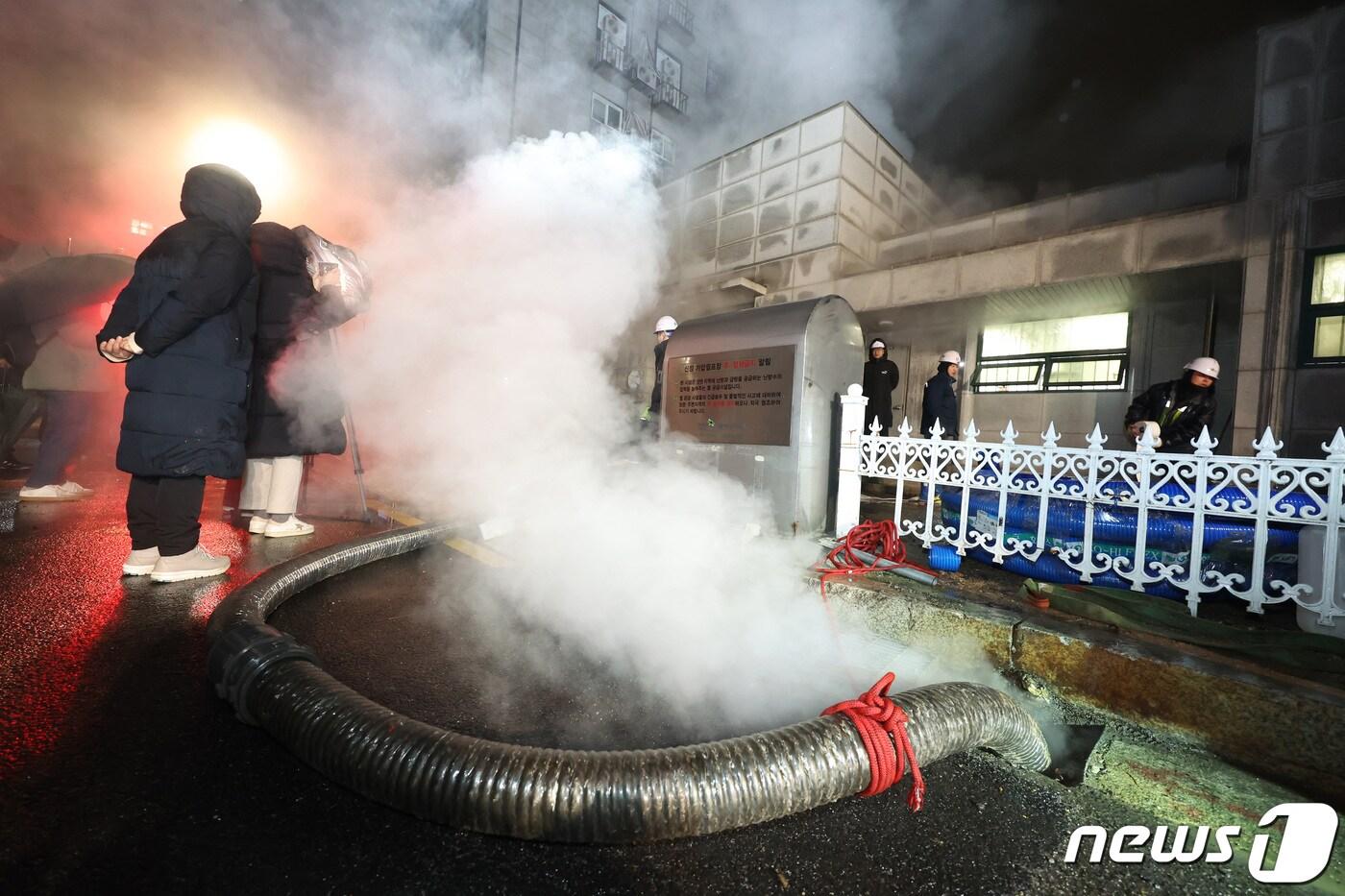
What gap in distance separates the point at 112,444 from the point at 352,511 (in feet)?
22.7

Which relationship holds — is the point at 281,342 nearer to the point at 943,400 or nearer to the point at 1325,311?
the point at 943,400

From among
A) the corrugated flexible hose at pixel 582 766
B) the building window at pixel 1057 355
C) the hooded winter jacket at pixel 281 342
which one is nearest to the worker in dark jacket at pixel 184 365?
the hooded winter jacket at pixel 281 342

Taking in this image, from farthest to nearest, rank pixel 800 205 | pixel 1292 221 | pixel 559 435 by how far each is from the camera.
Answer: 1. pixel 800 205
2. pixel 1292 221
3. pixel 559 435

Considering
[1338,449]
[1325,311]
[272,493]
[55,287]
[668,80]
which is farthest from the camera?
[668,80]

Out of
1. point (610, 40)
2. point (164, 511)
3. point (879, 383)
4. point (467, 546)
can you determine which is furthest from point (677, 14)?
point (164, 511)

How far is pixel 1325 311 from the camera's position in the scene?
7375 mm

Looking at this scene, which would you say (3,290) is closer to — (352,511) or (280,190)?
(280,190)

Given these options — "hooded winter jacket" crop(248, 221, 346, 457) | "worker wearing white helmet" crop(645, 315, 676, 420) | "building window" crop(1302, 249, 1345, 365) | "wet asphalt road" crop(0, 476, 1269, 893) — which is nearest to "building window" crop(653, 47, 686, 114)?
"worker wearing white helmet" crop(645, 315, 676, 420)

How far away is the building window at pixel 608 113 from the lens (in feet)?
73.6

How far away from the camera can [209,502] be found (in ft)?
20.1

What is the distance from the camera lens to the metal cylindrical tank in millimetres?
4699

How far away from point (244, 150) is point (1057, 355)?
44.8ft

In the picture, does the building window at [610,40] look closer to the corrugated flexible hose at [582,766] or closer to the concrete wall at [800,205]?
the concrete wall at [800,205]

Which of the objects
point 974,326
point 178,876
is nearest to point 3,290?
point 178,876
